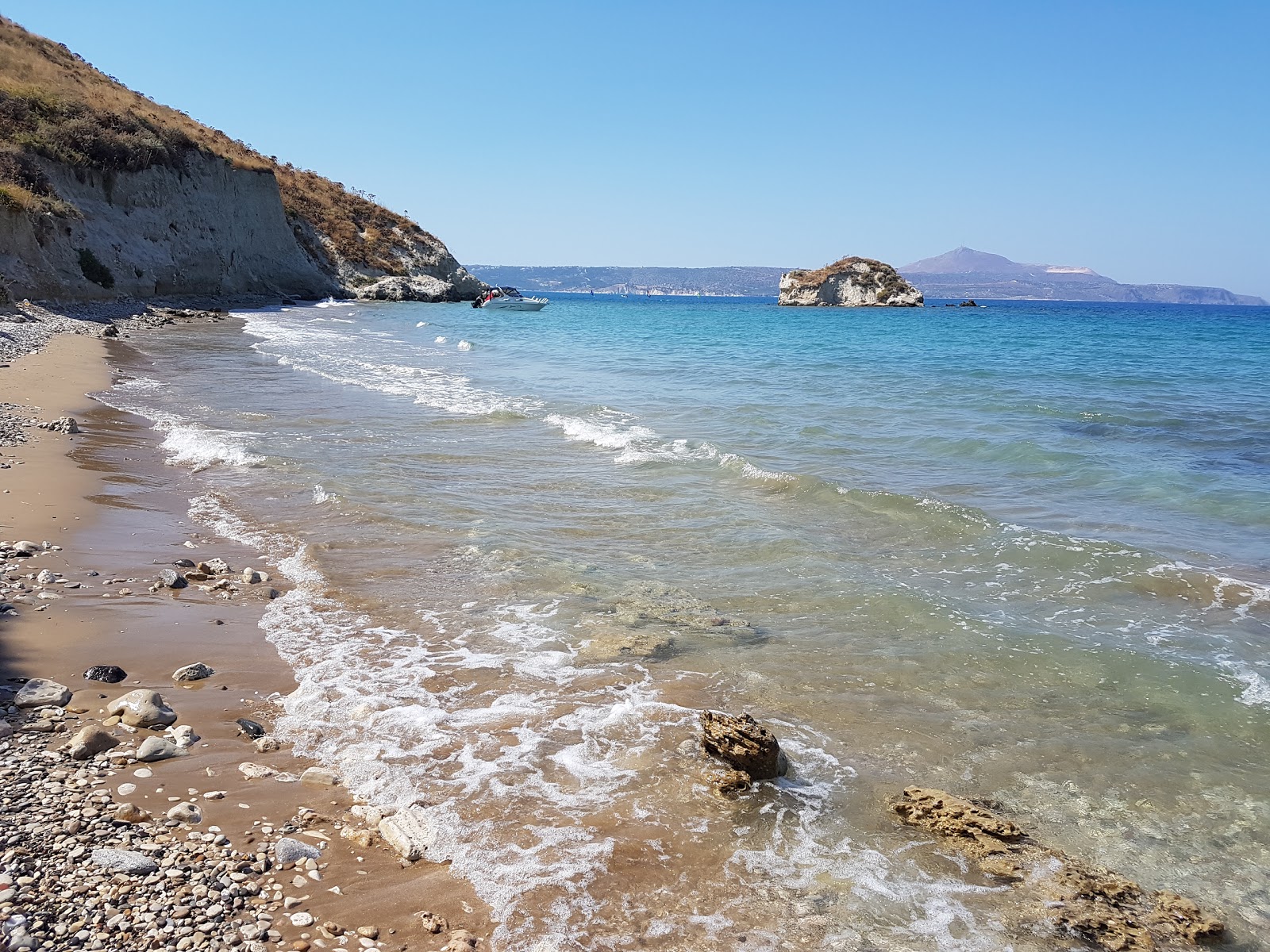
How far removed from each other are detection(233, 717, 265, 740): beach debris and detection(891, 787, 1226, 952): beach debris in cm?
357

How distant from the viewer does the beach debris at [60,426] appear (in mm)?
11820

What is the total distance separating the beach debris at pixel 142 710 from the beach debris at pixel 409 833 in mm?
1604

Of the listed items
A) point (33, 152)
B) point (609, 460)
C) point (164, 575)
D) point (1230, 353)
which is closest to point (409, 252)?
point (33, 152)

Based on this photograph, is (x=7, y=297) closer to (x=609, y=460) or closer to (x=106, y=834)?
(x=609, y=460)

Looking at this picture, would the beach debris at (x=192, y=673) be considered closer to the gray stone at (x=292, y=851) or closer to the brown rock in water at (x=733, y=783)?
the gray stone at (x=292, y=851)

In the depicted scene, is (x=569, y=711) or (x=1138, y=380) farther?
(x=1138, y=380)

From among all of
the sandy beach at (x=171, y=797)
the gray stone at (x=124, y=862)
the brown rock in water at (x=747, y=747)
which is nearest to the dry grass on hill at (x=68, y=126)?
the sandy beach at (x=171, y=797)

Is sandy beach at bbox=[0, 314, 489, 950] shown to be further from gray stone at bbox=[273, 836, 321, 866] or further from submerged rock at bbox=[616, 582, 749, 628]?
submerged rock at bbox=[616, 582, 749, 628]

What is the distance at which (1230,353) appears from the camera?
3931 cm

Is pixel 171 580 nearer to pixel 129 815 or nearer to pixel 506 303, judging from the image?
pixel 129 815

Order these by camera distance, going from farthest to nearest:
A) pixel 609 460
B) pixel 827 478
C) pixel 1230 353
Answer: pixel 1230 353
pixel 609 460
pixel 827 478

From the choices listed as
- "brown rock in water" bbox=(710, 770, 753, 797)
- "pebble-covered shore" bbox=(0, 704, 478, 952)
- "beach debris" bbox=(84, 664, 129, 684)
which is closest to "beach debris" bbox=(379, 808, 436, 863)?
"pebble-covered shore" bbox=(0, 704, 478, 952)

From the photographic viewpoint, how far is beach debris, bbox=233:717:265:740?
4.69 m

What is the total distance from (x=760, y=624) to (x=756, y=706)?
1402 millimetres
